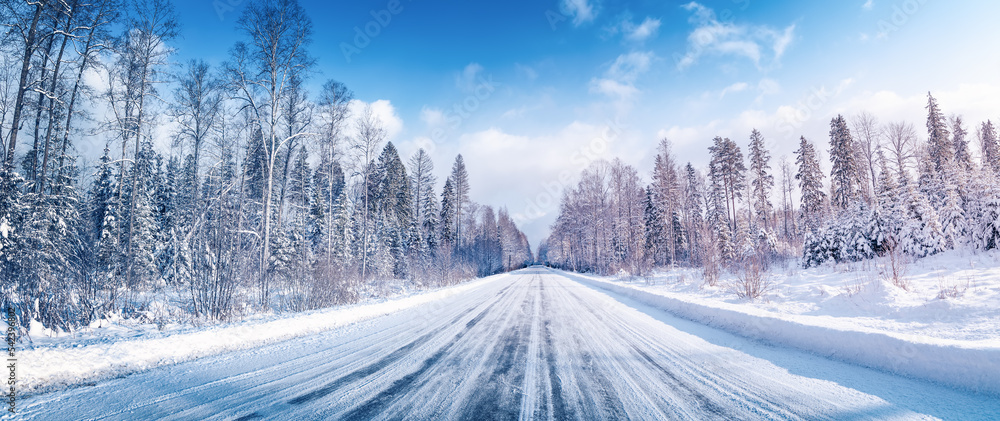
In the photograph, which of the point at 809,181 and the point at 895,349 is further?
the point at 809,181

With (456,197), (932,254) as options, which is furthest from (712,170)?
(456,197)

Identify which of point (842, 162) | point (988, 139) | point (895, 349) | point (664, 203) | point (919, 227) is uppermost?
point (988, 139)

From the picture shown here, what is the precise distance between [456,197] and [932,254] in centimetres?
3845

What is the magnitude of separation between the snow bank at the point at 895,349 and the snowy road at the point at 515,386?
0.79ft

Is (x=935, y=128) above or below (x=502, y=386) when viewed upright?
above

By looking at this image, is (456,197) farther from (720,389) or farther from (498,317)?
(720,389)

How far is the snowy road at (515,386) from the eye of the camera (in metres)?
2.75

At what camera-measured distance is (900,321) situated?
217 inches

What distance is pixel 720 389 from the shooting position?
3.24 metres

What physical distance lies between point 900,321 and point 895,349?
2613 millimetres

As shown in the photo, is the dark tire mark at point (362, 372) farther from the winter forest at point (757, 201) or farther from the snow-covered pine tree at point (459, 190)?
the snow-covered pine tree at point (459, 190)

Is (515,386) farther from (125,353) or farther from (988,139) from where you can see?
(988,139)

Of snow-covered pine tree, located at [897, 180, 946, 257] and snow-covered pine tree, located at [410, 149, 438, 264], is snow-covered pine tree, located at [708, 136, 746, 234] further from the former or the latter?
snow-covered pine tree, located at [410, 149, 438, 264]

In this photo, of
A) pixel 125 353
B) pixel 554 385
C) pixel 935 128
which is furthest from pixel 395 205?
pixel 935 128
